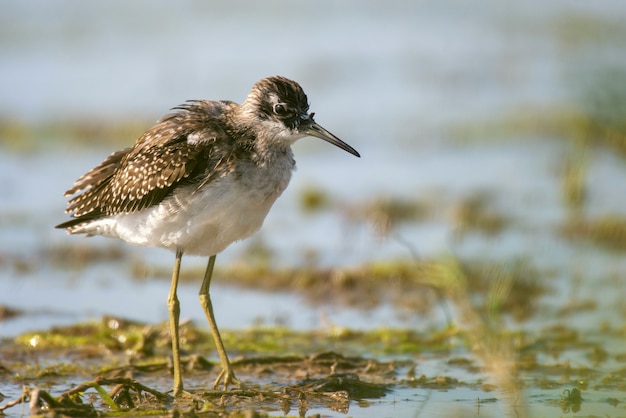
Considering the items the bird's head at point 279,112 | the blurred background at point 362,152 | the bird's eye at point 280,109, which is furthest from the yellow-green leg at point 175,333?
the blurred background at point 362,152

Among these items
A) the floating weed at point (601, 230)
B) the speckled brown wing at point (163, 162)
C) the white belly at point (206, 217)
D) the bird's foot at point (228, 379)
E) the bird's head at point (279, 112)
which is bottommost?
the bird's foot at point (228, 379)

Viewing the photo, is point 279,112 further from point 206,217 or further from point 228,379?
point 228,379

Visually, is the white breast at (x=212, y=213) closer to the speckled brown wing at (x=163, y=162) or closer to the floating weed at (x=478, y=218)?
the speckled brown wing at (x=163, y=162)

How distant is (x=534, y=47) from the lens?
2038cm

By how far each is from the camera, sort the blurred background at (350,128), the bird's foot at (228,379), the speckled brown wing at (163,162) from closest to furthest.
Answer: the speckled brown wing at (163,162) → the bird's foot at (228,379) → the blurred background at (350,128)

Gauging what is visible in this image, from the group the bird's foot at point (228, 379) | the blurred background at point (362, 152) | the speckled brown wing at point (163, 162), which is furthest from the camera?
the blurred background at point (362, 152)

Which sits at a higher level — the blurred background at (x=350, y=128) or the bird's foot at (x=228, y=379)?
the blurred background at (x=350, y=128)

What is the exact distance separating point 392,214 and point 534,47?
8.51 m

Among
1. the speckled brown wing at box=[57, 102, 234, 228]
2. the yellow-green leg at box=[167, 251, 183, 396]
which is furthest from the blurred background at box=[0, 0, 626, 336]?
the yellow-green leg at box=[167, 251, 183, 396]

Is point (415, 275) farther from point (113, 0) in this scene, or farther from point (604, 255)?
point (113, 0)

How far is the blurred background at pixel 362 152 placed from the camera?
10.6 metres

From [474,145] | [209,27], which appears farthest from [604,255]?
[209,27]

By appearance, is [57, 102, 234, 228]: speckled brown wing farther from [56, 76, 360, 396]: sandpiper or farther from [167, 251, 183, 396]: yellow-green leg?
[167, 251, 183, 396]: yellow-green leg

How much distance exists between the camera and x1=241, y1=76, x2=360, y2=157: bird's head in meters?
8.25
